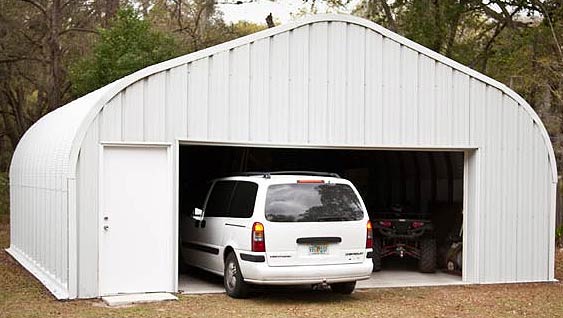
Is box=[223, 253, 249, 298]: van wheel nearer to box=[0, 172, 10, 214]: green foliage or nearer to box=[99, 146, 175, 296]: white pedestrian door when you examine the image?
box=[99, 146, 175, 296]: white pedestrian door

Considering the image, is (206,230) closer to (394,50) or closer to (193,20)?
(394,50)

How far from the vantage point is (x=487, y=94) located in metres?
14.3

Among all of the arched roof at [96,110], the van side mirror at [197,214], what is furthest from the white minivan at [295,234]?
the arched roof at [96,110]

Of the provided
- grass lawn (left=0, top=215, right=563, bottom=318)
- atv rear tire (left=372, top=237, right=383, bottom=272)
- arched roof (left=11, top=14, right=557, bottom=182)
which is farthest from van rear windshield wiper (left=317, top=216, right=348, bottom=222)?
atv rear tire (left=372, top=237, right=383, bottom=272)

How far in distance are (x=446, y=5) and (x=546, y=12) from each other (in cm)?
343

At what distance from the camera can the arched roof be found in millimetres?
11766

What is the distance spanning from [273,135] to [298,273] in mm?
2640

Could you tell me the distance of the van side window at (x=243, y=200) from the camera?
1173 centimetres

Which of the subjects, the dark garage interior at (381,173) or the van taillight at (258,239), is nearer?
the van taillight at (258,239)

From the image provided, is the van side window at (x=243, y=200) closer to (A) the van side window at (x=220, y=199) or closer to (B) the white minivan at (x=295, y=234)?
(B) the white minivan at (x=295, y=234)

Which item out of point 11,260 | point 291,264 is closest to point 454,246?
point 291,264

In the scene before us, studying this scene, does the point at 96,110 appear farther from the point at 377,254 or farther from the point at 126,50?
the point at 126,50

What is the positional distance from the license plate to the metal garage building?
7.36 feet

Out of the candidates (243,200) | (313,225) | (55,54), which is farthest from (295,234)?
(55,54)
